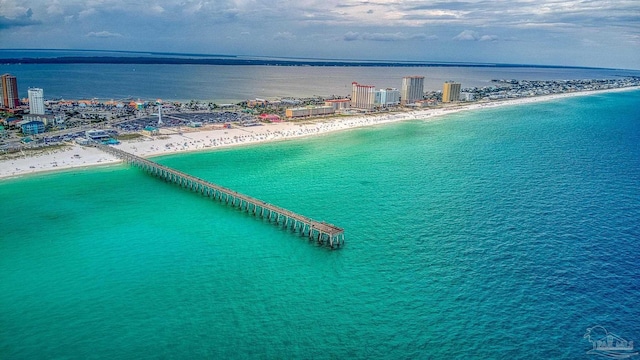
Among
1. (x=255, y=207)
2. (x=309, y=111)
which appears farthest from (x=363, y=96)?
(x=255, y=207)

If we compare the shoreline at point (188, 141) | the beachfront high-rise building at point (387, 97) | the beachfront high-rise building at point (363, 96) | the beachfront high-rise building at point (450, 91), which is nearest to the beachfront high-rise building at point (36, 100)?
the shoreline at point (188, 141)

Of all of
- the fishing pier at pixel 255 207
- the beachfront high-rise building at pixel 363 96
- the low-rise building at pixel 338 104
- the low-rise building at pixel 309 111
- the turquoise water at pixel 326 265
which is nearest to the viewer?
the turquoise water at pixel 326 265

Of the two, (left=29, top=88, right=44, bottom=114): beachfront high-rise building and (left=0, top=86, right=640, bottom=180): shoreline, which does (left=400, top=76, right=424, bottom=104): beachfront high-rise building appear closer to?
(left=0, top=86, right=640, bottom=180): shoreline

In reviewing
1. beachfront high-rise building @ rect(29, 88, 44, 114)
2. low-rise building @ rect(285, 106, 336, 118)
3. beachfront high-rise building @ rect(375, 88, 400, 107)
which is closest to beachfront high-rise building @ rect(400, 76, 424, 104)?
beachfront high-rise building @ rect(375, 88, 400, 107)

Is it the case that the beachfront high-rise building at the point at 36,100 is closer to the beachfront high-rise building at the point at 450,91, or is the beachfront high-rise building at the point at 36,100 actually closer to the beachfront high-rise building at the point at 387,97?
the beachfront high-rise building at the point at 387,97

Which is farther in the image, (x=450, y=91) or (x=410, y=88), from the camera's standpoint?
(x=450, y=91)

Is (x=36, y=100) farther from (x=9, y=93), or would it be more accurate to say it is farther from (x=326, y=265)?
(x=326, y=265)

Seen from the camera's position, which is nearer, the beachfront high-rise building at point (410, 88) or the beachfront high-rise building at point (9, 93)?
the beachfront high-rise building at point (9, 93)
